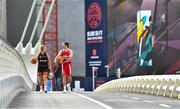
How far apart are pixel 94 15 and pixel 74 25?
16.9ft

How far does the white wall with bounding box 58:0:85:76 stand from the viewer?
75125mm

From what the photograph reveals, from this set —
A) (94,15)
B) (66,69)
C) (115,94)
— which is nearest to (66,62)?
(66,69)

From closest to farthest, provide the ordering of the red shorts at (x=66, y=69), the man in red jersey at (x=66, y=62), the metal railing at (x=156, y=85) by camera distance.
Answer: the man in red jersey at (x=66, y=62), the red shorts at (x=66, y=69), the metal railing at (x=156, y=85)

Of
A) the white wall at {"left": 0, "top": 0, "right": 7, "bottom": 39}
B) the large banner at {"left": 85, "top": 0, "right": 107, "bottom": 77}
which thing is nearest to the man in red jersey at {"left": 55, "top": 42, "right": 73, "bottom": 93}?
the white wall at {"left": 0, "top": 0, "right": 7, "bottom": 39}

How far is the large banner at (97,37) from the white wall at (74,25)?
8.57ft

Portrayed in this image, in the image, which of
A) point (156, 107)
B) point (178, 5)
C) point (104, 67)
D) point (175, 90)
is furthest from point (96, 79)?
point (156, 107)

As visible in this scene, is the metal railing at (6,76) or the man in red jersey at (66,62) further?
the man in red jersey at (66,62)

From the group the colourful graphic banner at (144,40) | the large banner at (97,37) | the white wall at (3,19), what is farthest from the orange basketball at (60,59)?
the large banner at (97,37)

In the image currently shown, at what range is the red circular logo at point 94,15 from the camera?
2785 inches

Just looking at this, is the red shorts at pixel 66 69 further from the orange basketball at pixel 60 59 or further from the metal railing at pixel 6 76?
the metal railing at pixel 6 76

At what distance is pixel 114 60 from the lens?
71000 millimetres

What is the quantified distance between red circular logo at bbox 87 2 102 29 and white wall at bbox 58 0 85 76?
255 centimetres

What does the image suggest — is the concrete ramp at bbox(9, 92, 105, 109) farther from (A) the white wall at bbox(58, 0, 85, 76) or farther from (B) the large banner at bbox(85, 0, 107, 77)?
(A) the white wall at bbox(58, 0, 85, 76)

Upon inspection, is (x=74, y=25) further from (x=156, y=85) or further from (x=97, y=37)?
(x=156, y=85)
